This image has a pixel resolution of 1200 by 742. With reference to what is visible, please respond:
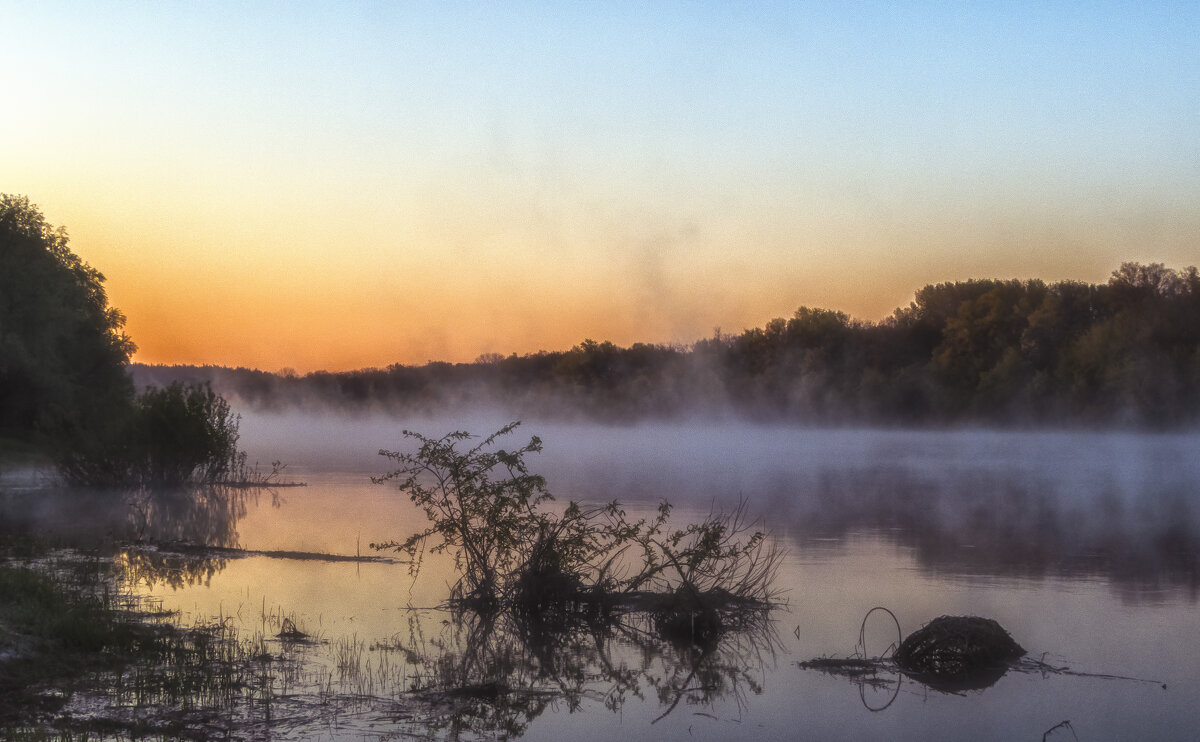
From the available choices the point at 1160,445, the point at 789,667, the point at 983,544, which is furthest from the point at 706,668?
the point at 1160,445

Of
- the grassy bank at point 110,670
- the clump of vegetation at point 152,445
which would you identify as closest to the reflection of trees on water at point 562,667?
the grassy bank at point 110,670

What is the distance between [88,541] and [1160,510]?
26085 millimetres

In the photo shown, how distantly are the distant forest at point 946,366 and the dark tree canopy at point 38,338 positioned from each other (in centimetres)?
2575

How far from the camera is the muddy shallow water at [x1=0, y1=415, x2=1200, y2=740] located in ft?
32.5

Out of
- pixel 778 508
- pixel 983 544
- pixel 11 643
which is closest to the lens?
pixel 11 643

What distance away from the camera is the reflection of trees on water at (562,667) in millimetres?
9969

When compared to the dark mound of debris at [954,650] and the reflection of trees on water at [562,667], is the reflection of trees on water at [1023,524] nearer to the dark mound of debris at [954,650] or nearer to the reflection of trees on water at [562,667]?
the dark mound of debris at [954,650]

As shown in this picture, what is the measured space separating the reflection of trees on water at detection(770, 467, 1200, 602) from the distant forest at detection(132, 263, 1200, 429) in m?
36.3

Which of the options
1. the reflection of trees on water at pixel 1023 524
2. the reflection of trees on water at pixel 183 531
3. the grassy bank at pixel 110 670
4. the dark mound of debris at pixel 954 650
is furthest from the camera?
the reflection of trees on water at pixel 1023 524

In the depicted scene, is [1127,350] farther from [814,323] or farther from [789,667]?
[789,667]

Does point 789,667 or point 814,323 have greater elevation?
point 814,323

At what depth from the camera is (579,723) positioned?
9844 mm

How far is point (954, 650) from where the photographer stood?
38.1 feet

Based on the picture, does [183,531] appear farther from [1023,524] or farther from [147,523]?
[1023,524]
